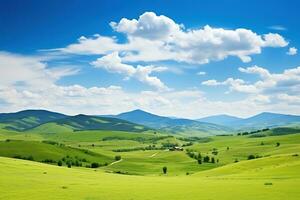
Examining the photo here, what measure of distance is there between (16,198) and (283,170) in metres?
46.0

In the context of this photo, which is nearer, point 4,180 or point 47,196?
point 47,196

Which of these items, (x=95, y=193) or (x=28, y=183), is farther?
(x=28, y=183)

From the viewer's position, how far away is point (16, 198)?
38.5 metres

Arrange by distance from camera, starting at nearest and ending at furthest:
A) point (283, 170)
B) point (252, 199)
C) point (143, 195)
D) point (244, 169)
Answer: point (252, 199) → point (143, 195) → point (283, 170) → point (244, 169)

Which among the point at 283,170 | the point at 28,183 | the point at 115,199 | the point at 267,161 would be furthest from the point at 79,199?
the point at 267,161

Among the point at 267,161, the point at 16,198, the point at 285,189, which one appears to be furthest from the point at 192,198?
the point at 267,161

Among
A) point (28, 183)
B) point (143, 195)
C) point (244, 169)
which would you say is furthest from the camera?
point (244, 169)

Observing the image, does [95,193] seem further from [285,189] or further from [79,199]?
[285,189]

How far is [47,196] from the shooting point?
1572 inches

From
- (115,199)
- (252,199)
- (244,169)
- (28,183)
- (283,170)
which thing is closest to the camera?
(252,199)

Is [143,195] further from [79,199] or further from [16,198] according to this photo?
[16,198]

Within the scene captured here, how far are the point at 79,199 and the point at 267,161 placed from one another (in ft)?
215

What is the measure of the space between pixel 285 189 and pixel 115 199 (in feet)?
56.5

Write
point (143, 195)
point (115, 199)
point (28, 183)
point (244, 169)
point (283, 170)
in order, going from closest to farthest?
point (115, 199), point (143, 195), point (28, 183), point (283, 170), point (244, 169)
